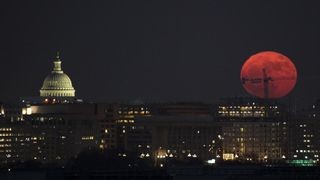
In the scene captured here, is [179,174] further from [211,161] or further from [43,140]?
[43,140]

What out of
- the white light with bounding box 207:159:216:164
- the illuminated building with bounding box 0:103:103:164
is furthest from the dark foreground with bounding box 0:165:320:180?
the illuminated building with bounding box 0:103:103:164

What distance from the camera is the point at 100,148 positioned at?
188 m

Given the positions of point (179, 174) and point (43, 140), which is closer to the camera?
point (179, 174)

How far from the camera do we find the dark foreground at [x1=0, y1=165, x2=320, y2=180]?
135625 mm

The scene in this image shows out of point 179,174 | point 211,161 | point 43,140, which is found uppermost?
point 43,140

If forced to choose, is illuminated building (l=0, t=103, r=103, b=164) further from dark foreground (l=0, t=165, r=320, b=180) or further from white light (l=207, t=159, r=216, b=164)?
dark foreground (l=0, t=165, r=320, b=180)

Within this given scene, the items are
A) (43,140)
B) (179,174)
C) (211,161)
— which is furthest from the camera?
(43,140)

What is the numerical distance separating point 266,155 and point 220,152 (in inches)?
136

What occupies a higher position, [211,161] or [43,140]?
[43,140]

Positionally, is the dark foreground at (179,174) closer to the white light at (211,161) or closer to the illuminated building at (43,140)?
the white light at (211,161)

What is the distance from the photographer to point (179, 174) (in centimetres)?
14138

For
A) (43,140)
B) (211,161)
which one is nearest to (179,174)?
(211,161)

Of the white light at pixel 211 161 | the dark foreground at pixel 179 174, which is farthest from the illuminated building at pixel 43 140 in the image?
the dark foreground at pixel 179 174

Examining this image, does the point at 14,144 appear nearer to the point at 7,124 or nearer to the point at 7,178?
the point at 7,124
